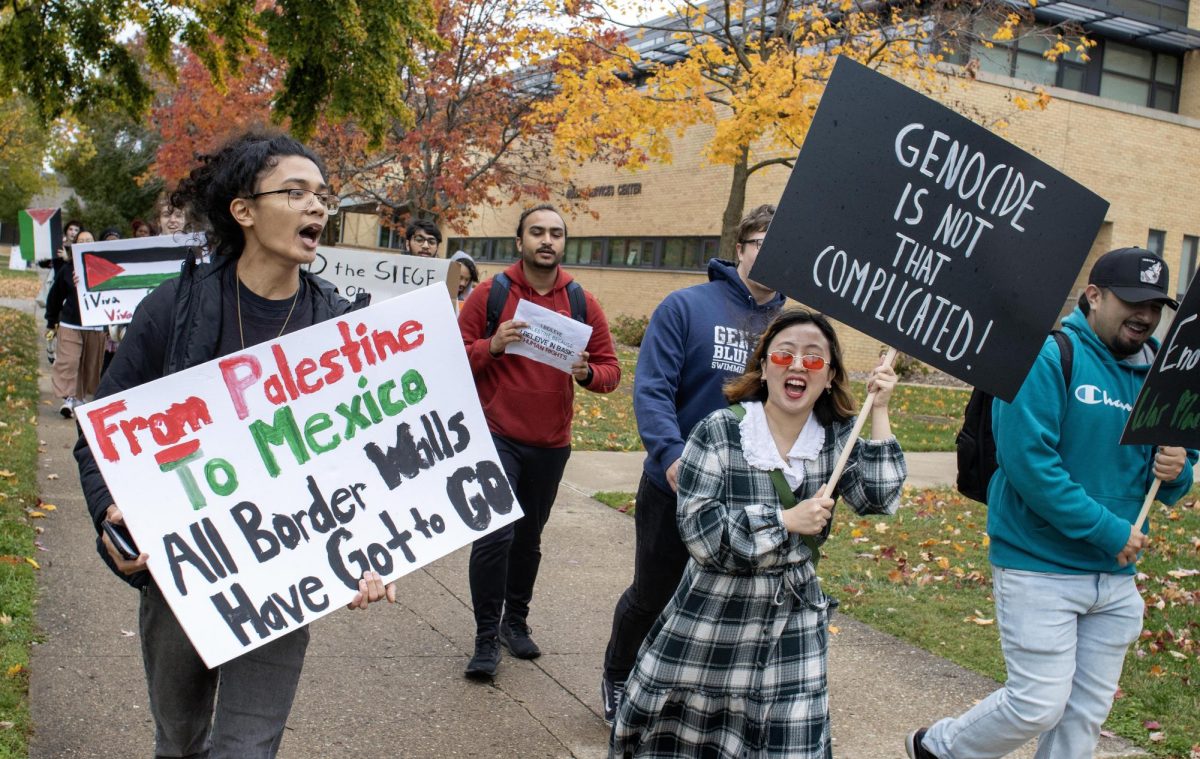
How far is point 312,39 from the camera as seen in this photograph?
29.6 ft

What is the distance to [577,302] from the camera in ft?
18.1

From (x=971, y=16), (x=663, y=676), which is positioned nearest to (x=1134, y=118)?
(x=971, y=16)

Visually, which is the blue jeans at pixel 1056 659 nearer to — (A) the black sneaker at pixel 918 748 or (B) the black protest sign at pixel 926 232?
(A) the black sneaker at pixel 918 748

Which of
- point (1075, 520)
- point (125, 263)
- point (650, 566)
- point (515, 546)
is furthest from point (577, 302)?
point (125, 263)

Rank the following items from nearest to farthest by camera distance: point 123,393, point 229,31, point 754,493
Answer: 1. point 123,393
2. point 754,493
3. point 229,31

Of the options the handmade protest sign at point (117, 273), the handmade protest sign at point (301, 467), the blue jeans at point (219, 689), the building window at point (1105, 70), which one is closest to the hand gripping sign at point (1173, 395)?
the handmade protest sign at point (301, 467)

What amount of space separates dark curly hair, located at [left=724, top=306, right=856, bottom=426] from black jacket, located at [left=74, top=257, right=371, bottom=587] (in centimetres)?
159

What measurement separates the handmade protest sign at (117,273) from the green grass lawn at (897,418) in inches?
156

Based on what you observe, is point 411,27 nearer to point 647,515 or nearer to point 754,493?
point 647,515

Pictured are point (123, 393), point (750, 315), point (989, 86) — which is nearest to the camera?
point (123, 393)

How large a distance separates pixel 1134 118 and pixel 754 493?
83.2ft

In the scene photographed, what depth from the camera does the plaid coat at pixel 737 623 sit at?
3.43m

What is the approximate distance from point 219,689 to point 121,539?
1.45 feet

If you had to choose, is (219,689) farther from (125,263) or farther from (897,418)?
(897,418)
